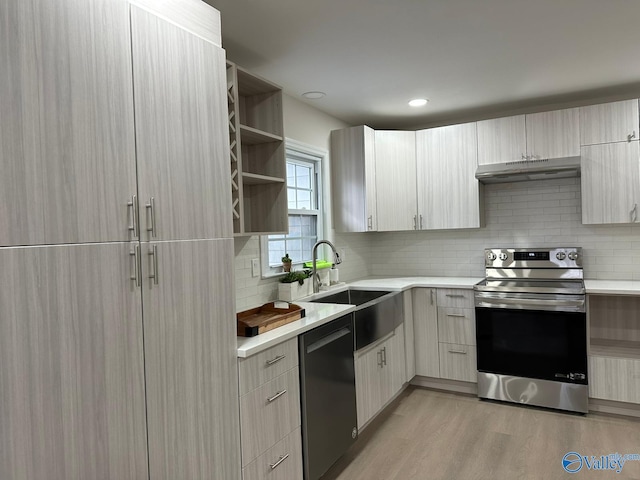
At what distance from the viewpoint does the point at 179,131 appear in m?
1.68

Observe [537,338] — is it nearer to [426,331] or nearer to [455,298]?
[455,298]

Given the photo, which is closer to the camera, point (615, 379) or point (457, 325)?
point (615, 379)

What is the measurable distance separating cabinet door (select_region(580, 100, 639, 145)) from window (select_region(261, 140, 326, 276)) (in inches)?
84.0

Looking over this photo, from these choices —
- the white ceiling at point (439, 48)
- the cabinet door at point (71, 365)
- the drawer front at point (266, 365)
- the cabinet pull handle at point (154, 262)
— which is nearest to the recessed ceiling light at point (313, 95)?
the white ceiling at point (439, 48)

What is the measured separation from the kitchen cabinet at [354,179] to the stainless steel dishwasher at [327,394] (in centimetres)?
137

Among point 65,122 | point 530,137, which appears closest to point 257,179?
point 65,122

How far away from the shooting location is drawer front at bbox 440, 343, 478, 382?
372 centimetres

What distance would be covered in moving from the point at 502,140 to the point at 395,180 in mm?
975

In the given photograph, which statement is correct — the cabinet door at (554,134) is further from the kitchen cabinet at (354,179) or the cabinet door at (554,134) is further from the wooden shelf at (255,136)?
the wooden shelf at (255,136)

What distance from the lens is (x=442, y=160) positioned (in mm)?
4086

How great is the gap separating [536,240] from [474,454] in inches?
81.2

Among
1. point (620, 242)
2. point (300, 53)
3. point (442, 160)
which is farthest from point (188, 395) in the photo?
point (620, 242)

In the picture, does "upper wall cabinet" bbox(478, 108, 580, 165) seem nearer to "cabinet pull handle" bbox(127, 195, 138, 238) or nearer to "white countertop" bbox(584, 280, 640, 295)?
"white countertop" bbox(584, 280, 640, 295)

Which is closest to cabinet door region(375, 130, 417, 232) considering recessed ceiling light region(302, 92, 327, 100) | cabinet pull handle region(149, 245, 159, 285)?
recessed ceiling light region(302, 92, 327, 100)
